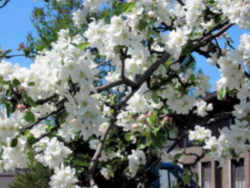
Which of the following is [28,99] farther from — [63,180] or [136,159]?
[136,159]

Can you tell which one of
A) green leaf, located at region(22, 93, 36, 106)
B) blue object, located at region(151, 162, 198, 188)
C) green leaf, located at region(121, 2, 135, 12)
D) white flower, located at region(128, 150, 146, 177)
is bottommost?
blue object, located at region(151, 162, 198, 188)

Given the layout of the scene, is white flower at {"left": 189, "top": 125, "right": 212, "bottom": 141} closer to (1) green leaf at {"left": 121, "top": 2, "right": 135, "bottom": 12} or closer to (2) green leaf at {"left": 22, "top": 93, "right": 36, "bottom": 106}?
(1) green leaf at {"left": 121, "top": 2, "right": 135, "bottom": 12}

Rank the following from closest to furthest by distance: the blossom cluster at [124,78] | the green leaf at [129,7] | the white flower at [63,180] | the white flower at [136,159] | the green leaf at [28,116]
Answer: the blossom cluster at [124,78]
the green leaf at [28,116]
the green leaf at [129,7]
the white flower at [63,180]
the white flower at [136,159]

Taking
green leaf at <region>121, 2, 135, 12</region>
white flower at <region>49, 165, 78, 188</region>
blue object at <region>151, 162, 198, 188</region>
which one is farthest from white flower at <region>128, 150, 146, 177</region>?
blue object at <region>151, 162, 198, 188</region>

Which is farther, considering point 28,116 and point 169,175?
point 169,175

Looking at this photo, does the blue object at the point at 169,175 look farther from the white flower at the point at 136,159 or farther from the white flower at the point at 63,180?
the white flower at the point at 63,180

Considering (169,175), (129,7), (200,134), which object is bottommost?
(169,175)

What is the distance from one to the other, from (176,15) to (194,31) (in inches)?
27.6

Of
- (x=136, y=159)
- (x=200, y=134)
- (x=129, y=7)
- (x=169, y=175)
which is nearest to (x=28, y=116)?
(x=129, y=7)

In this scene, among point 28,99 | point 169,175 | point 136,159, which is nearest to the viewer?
point 28,99

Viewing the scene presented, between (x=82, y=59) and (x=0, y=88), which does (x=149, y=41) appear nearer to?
(x=82, y=59)

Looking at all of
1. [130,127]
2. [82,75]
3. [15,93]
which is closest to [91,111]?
[82,75]

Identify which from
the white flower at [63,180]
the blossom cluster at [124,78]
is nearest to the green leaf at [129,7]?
the blossom cluster at [124,78]

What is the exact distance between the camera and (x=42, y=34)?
18516 mm
